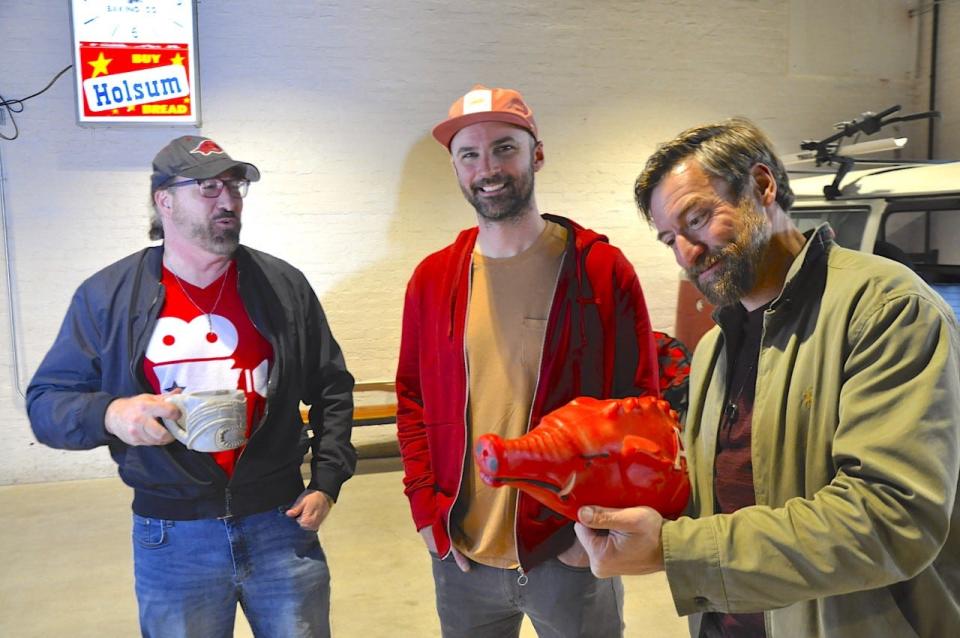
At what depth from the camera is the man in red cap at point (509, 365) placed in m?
1.58

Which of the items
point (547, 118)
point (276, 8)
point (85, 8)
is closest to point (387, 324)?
point (547, 118)

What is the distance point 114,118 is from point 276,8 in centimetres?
129

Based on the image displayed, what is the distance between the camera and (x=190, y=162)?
167 cm

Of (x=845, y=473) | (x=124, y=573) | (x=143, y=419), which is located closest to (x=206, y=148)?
(x=143, y=419)

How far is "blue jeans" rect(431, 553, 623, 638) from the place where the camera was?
1.58 m

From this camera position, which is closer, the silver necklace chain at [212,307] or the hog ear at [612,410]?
the hog ear at [612,410]

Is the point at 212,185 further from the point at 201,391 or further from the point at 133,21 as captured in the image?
the point at 133,21

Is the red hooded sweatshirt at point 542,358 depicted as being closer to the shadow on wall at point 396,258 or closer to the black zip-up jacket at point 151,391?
the black zip-up jacket at point 151,391

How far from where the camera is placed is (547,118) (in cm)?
540

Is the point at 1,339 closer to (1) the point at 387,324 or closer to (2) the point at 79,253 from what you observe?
(2) the point at 79,253

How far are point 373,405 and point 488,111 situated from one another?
3.85m

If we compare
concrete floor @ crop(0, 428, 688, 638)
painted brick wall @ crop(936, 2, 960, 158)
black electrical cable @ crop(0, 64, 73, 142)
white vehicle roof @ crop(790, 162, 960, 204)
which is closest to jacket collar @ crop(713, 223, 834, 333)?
concrete floor @ crop(0, 428, 688, 638)

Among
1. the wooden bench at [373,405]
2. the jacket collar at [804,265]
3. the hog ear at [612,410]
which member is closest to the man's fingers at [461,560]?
the hog ear at [612,410]

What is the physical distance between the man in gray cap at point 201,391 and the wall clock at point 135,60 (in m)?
3.41
